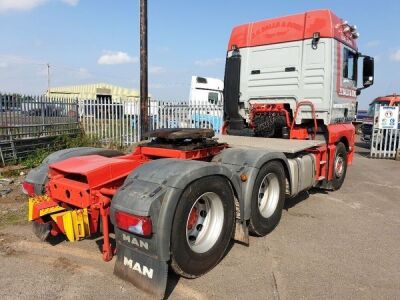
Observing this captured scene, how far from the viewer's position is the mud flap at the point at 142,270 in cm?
297

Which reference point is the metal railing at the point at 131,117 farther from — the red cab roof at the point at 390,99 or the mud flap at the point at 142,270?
the mud flap at the point at 142,270

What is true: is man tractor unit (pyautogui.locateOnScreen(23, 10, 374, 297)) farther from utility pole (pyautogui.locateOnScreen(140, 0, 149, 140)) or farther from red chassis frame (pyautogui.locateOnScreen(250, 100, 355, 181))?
utility pole (pyautogui.locateOnScreen(140, 0, 149, 140))

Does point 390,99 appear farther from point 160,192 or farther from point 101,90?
point 101,90

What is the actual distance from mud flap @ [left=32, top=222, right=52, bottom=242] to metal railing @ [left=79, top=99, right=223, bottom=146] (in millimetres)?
9226

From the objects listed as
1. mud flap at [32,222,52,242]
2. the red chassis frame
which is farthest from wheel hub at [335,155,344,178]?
mud flap at [32,222,52,242]

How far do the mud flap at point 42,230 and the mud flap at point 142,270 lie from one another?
1.15 m

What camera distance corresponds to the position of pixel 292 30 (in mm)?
6617

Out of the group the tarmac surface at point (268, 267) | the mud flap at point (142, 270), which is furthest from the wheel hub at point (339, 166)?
the mud flap at point (142, 270)

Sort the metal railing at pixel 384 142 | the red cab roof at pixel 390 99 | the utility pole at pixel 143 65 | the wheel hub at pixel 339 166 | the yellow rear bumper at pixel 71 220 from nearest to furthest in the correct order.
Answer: the yellow rear bumper at pixel 71 220 → the wheel hub at pixel 339 166 → the utility pole at pixel 143 65 → the metal railing at pixel 384 142 → the red cab roof at pixel 390 99

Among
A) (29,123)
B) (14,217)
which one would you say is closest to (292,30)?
(14,217)

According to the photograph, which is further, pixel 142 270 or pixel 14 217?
pixel 14 217

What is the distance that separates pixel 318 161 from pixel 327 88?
1.31 m

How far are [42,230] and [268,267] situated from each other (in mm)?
2543

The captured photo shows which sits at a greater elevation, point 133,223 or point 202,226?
point 133,223
